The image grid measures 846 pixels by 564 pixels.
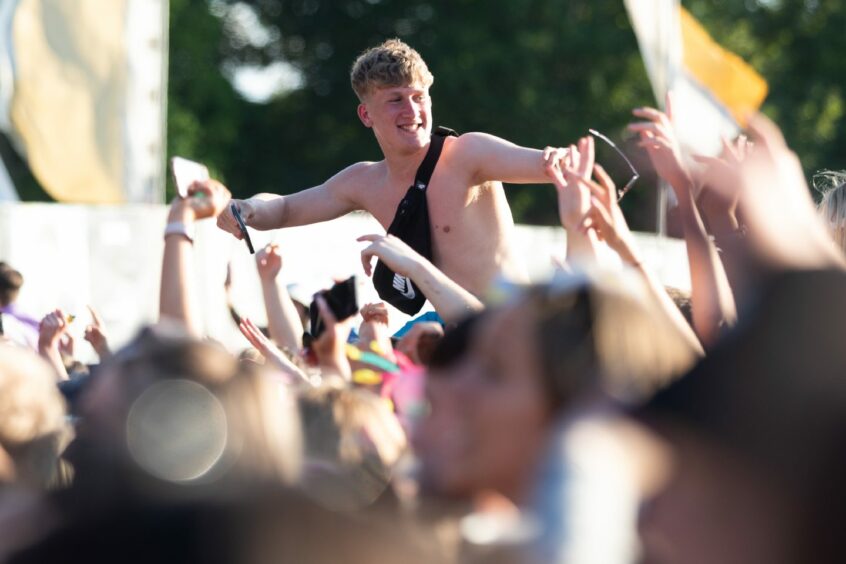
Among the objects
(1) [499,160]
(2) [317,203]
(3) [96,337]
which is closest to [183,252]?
(1) [499,160]

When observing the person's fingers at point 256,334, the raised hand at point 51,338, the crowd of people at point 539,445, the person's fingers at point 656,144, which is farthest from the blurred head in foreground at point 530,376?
the raised hand at point 51,338

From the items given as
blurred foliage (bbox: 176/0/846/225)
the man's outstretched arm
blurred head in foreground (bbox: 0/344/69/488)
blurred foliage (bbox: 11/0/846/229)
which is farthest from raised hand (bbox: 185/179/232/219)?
blurred foliage (bbox: 176/0/846/225)

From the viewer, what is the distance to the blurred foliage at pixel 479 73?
23.6 metres

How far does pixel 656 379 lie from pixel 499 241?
270cm

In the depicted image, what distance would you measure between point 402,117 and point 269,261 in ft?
2.38

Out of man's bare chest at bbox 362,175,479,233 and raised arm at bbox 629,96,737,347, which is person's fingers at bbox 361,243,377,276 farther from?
raised arm at bbox 629,96,737,347

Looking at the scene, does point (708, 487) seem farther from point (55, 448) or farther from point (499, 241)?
point (499, 241)

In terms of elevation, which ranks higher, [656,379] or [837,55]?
[656,379]

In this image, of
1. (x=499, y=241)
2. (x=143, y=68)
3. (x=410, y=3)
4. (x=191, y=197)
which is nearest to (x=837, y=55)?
(x=410, y=3)

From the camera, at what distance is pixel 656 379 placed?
78.9 inches

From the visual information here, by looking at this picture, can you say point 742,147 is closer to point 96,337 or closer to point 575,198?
point 575,198

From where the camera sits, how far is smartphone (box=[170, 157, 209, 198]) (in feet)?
10.6

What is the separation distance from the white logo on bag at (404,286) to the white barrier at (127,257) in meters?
3.39

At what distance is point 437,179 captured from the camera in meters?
4.64
